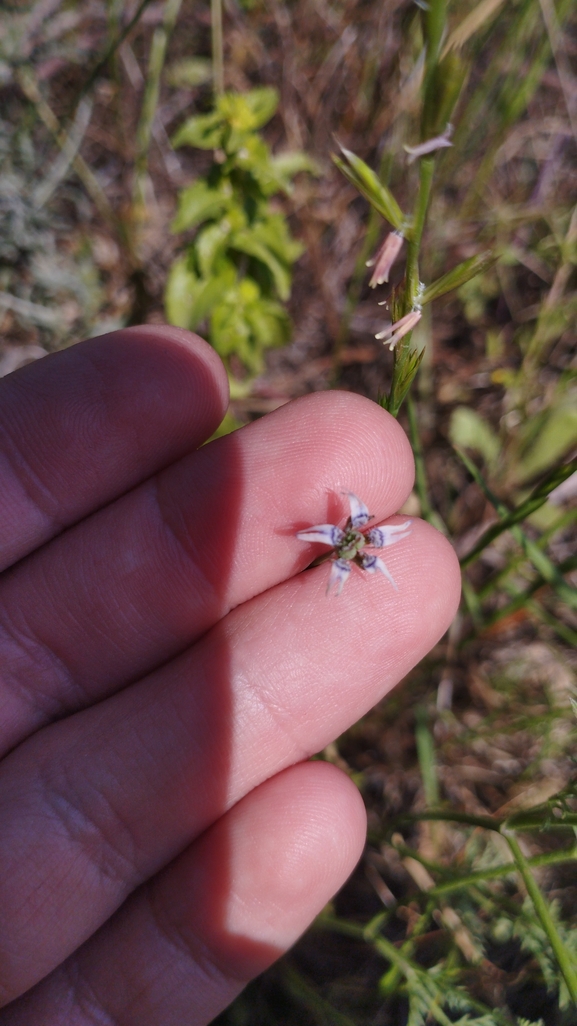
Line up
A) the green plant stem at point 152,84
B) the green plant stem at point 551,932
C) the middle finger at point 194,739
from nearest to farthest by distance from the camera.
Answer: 1. the green plant stem at point 551,932
2. the middle finger at point 194,739
3. the green plant stem at point 152,84

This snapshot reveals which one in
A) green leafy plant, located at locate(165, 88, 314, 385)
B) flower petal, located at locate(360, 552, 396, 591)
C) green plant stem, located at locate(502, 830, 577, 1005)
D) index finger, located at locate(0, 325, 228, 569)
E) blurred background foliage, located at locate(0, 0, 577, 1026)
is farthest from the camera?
green leafy plant, located at locate(165, 88, 314, 385)

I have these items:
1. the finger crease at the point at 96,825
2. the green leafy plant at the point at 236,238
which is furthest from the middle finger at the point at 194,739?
the green leafy plant at the point at 236,238

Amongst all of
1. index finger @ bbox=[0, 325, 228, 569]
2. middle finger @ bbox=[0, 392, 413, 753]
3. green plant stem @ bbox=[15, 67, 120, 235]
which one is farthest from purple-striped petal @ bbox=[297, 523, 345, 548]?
green plant stem @ bbox=[15, 67, 120, 235]

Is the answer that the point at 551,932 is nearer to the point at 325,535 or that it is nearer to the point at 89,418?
the point at 325,535

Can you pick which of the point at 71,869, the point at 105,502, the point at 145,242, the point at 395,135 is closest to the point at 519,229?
the point at 395,135

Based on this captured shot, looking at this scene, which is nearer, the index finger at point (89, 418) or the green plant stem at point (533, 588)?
the index finger at point (89, 418)

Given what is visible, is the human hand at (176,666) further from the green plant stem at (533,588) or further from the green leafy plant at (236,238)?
the green leafy plant at (236,238)

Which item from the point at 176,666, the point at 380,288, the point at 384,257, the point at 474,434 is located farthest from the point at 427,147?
the point at 380,288

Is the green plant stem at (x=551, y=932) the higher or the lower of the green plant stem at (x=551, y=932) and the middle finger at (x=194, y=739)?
the lower

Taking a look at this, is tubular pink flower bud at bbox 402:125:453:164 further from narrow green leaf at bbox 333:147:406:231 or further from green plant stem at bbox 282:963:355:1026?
green plant stem at bbox 282:963:355:1026
